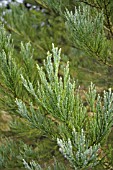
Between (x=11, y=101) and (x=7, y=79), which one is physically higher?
(x=7, y=79)

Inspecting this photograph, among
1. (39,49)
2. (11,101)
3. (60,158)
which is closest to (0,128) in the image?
(60,158)

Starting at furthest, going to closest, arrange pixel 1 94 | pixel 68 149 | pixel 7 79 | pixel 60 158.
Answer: pixel 60 158 → pixel 1 94 → pixel 7 79 → pixel 68 149

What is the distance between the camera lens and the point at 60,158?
307cm

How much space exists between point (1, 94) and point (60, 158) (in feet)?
4.32

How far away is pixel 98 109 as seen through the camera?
1.51 meters

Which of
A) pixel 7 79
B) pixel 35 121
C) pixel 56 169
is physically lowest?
pixel 56 169

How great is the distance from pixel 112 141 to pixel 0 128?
1.30 metres

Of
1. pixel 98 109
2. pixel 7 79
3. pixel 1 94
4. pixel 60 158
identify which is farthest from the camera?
pixel 60 158

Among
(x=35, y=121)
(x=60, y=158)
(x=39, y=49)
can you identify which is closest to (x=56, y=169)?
(x=35, y=121)

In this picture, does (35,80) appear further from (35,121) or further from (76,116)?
(76,116)

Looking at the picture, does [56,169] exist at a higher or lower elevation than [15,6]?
lower

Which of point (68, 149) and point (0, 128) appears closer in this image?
point (68, 149)

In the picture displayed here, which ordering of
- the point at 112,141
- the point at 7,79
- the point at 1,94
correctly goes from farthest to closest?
the point at 112,141 < the point at 1,94 < the point at 7,79

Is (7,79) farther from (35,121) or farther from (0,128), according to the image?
(0,128)
